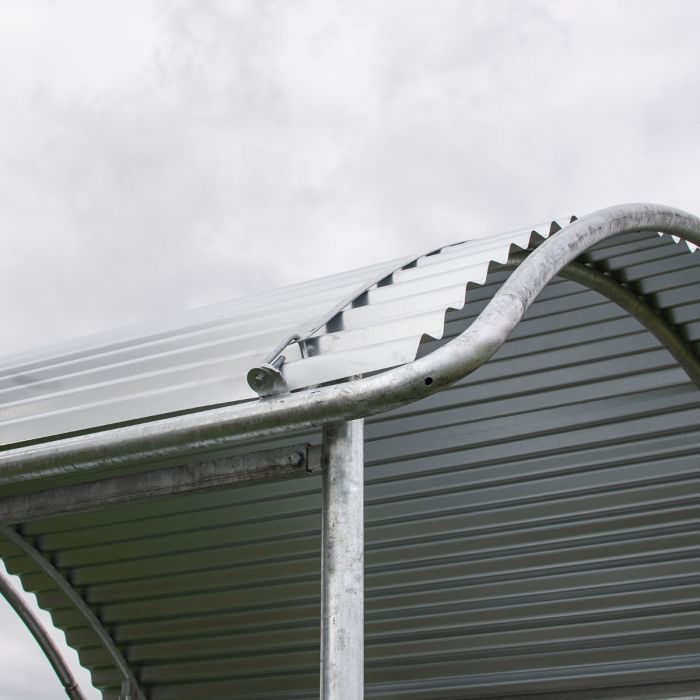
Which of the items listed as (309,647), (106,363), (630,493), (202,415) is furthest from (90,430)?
(309,647)

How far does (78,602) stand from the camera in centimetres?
1389

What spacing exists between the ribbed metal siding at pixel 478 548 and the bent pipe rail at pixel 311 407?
3.89m

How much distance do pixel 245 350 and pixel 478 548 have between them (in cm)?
606

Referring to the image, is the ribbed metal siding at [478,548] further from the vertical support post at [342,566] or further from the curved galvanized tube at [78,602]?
the vertical support post at [342,566]

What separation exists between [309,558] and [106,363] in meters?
5.16

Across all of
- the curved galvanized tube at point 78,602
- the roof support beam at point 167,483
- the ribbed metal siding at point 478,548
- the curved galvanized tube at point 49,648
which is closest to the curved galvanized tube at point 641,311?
the ribbed metal siding at point 478,548

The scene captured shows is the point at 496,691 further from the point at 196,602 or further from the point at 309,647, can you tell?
the point at 196,602

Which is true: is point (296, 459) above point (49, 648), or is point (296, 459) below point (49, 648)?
below

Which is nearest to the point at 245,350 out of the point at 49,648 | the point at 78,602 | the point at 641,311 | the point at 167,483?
the point at 167,483

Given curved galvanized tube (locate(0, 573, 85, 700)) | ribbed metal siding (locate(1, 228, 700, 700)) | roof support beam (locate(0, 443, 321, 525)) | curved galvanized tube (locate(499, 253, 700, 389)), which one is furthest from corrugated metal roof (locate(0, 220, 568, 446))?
curved galvanized tube (locate(0, 573, 85, 700))

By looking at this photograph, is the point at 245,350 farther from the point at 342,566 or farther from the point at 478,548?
the point at 478,548

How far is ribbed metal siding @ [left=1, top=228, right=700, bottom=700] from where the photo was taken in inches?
450

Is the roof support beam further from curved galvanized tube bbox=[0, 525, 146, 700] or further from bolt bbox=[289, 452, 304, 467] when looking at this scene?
curved galvanized tube bbox=[0, 525, 146, 700]

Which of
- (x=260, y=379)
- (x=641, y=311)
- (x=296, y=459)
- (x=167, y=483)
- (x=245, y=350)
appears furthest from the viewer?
(x=641, y=311)
